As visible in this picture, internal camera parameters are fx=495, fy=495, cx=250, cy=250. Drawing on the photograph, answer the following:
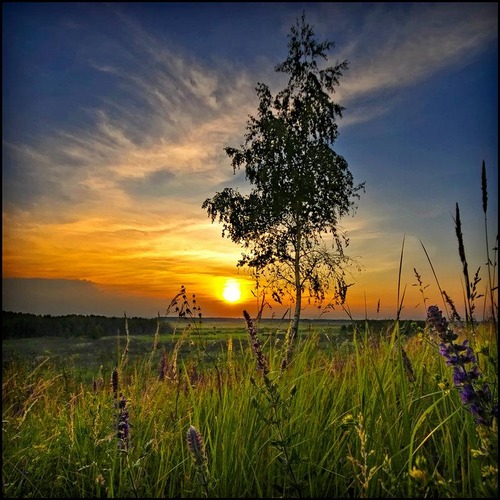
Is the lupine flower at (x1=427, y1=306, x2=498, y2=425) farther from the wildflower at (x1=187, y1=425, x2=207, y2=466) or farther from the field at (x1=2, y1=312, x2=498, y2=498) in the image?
the wildflower at (x1=187, y1=425, x2=207, y2=466)

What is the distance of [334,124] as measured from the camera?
21.4 meters

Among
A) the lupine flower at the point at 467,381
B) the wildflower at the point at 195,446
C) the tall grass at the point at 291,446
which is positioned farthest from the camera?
the tall grass at the point at 291,446

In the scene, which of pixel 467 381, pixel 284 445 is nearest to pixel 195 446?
pixel 284 445

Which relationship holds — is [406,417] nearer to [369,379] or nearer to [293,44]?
[369,379]

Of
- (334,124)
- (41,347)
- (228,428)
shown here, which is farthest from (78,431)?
(334,124)

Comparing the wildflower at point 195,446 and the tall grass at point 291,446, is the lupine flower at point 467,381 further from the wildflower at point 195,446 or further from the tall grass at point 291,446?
the wildflower at point 195,446

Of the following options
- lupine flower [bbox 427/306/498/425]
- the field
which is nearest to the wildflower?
the field

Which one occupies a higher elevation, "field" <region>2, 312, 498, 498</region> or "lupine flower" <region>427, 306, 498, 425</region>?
"lupine flower" <region>427, 306, 498, 425</region>

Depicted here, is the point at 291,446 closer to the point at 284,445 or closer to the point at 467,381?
the point at 284,445

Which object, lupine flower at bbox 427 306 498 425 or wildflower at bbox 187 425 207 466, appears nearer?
wildflower at bbox 187 425 207 466

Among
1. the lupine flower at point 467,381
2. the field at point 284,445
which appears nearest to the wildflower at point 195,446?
the field at point 284,445

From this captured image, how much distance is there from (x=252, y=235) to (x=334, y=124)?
234 inches

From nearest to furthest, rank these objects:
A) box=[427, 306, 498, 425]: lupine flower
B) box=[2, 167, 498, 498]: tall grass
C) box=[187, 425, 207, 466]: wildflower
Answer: box=[187, 425, 207, 466]: wildflower, box=[427, 306, 498, 425]: lupine flower, box=[2, 167, 498, 498]: tall grass

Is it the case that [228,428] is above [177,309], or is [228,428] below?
below
